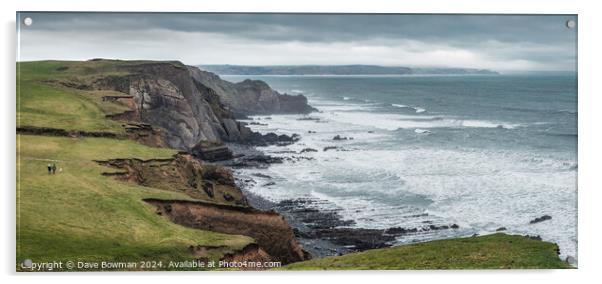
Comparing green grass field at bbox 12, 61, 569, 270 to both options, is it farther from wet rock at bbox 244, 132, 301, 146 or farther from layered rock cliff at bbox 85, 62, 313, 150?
wet rock at bbox 244, 132, 301, 146

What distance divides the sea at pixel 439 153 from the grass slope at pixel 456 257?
46cm

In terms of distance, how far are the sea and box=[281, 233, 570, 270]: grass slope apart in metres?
0.46

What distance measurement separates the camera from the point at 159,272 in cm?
1673

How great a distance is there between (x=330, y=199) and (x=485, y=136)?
3.78 m

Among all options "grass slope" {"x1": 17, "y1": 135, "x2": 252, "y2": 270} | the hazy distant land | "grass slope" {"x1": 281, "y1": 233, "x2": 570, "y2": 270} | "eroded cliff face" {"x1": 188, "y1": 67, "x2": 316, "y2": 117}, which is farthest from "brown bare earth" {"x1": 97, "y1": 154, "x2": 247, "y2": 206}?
"grass slope" {"x1": 281, "y1": 233, "x2": 570, "y2": 270}

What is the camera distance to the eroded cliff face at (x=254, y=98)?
784 inches

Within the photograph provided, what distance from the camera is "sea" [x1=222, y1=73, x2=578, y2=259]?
18188mm

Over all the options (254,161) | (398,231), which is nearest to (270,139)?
(254,161)

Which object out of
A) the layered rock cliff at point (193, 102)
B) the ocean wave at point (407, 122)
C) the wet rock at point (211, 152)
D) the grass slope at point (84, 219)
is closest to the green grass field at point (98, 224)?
the grass slope at point (84, 219)

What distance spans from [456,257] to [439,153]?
108 inches

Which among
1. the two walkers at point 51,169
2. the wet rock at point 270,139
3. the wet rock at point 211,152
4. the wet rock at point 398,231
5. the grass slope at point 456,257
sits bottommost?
the grass slope at point 456,257

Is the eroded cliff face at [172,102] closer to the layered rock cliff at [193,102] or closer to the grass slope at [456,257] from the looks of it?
the layered rock cliff at [193,102]

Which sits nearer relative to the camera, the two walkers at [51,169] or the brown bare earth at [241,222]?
the two walkers at [51,169]

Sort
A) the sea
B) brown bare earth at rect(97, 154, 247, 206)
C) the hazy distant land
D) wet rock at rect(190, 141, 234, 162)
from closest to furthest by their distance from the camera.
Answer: the sea, brown bare earth at rect(97, 154, 247, 206), the hazy distant land, wet rock at rect(190, 141, 234, 162)
